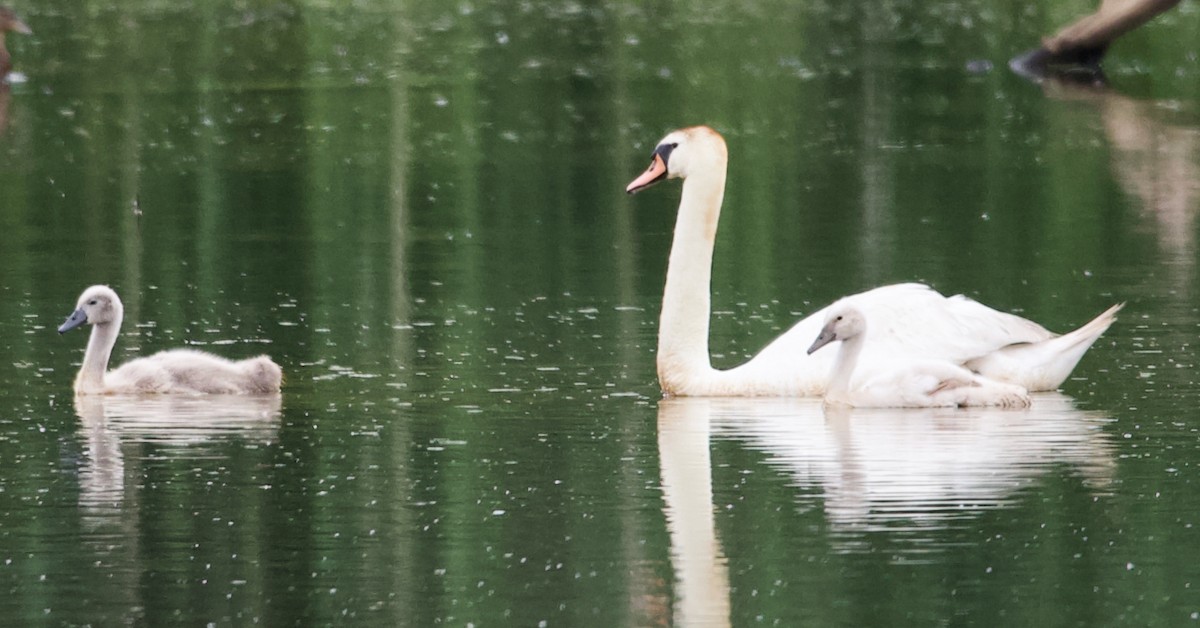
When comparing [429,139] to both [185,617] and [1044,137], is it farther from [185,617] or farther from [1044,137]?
[185,617]

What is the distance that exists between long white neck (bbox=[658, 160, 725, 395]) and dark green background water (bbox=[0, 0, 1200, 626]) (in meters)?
0.32

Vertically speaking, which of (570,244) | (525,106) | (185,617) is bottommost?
(185,617)

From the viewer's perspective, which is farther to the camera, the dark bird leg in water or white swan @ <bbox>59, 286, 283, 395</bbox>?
the dark bird leg in water

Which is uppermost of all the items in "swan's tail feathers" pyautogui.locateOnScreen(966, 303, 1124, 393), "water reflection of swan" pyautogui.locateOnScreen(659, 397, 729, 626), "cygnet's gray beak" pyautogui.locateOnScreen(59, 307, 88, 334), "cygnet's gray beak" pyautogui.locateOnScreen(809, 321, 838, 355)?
"cygnet's gray beak" pyautogui.locateOnScreen(59, 307, 88, 334)

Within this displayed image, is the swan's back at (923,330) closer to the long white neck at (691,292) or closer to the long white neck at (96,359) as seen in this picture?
the long white neck at (691,292)

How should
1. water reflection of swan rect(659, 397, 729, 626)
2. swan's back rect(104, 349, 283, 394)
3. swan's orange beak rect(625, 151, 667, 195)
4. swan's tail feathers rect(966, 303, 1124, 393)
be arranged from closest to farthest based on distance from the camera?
water reflection of swan rect(659, 397, 729, 626) < swan's tail feathers rect(966, 303, 1124, 393) < swan's back rect(104, 349, 283, 394) < swan's orange beak rect(625, 151, 667, 195)

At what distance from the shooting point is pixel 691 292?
12922 millimetres

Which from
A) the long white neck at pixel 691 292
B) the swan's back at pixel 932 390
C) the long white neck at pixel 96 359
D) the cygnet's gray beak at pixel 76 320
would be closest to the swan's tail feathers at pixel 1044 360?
the swan's back at pixel 932 390

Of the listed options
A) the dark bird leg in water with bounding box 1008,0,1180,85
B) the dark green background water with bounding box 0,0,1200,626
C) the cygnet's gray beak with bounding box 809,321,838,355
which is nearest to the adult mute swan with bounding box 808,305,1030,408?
the cygnet's gray beak with bounding box 809,321,838,355

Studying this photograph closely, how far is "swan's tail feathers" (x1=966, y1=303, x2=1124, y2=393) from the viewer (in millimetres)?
12281

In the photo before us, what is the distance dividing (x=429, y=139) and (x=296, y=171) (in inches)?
115

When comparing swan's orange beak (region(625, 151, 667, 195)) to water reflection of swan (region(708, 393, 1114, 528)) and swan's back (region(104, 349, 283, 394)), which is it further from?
swan's back (region(104, 349, 283, 394))

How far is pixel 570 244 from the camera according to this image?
1798cm

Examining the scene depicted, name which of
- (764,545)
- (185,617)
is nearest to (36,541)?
(185,617)
